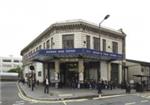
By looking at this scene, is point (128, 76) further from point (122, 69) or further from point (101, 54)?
point (101, 54)

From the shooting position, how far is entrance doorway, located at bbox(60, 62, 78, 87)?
39.9 m

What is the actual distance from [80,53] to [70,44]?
463 centimetres

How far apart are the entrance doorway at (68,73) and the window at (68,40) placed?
8.44 feet

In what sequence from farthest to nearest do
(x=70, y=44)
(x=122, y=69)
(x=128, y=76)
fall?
(x=128, y=76) < (x=122, y=69) < (x=70, y=44)

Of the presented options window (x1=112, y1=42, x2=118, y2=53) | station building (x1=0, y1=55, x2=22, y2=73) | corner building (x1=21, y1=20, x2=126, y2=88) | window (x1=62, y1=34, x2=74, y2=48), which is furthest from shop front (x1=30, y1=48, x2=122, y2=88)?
station building (x1=0, y1=55, x2=22, y2=73)

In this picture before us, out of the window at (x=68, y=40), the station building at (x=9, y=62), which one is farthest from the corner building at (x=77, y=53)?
the station building at (x=9, y=62)

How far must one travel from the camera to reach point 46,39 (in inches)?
1751

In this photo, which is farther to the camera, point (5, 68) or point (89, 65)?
point (5, 68)

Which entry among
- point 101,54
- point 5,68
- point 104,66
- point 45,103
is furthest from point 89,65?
point 5,68

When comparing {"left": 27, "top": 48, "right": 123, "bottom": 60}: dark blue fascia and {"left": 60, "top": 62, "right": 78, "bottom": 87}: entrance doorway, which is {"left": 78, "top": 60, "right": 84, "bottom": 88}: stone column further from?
{"left": 27, "top": 48, "right": 123, "bottom": 60}: dark blue fascia

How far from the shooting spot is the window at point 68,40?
3894cm

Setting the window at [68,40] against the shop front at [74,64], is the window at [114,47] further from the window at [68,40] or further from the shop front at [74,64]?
the window at [68,40]

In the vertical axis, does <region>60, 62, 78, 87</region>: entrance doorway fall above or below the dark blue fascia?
below

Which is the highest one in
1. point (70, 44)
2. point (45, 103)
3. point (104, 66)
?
point (70, 44)
